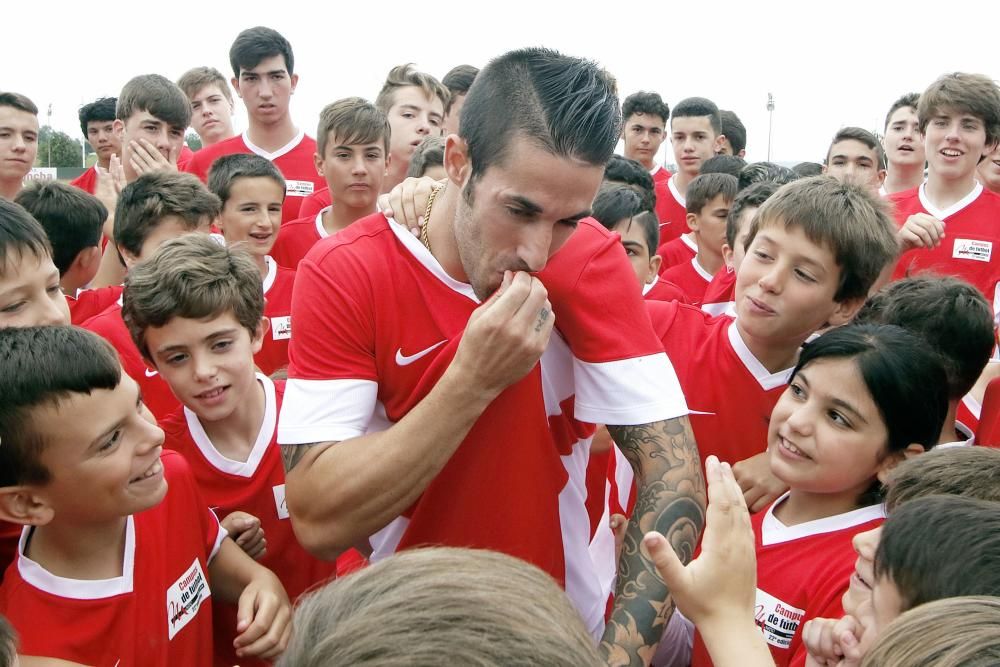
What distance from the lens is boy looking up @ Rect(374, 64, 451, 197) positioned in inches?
255

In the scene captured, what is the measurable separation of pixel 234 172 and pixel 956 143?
450 cm

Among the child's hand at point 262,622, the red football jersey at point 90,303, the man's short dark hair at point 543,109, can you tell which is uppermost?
the man's short dark hair at point 543,109

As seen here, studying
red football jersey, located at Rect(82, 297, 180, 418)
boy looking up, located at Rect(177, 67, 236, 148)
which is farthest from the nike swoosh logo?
boy looking up, located at Rect(177, 67, 236, 148)

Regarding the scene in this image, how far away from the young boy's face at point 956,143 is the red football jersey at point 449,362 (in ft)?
13.6

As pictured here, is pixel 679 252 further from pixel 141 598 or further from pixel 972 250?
pixel 141 598

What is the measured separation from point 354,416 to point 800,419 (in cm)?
129

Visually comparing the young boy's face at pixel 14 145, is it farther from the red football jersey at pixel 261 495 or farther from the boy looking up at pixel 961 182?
the boy looking up at pixel 961 182

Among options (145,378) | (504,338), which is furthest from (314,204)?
(504,338)

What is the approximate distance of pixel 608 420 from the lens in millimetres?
2104

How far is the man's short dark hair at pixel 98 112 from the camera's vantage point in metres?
8.45

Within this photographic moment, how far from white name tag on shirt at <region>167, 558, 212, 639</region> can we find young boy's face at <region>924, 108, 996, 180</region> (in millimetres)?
5048

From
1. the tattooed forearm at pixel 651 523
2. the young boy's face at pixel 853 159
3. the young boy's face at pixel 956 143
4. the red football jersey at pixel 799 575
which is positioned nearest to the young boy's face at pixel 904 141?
the young boy's face at pixel 853 159

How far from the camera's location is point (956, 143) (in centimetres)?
540

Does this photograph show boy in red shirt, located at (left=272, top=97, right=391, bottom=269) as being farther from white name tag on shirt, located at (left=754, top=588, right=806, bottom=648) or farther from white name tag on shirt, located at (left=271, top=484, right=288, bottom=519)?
white name tag on shirt, located at (left=754, top=588, right=806, bottom=648)
